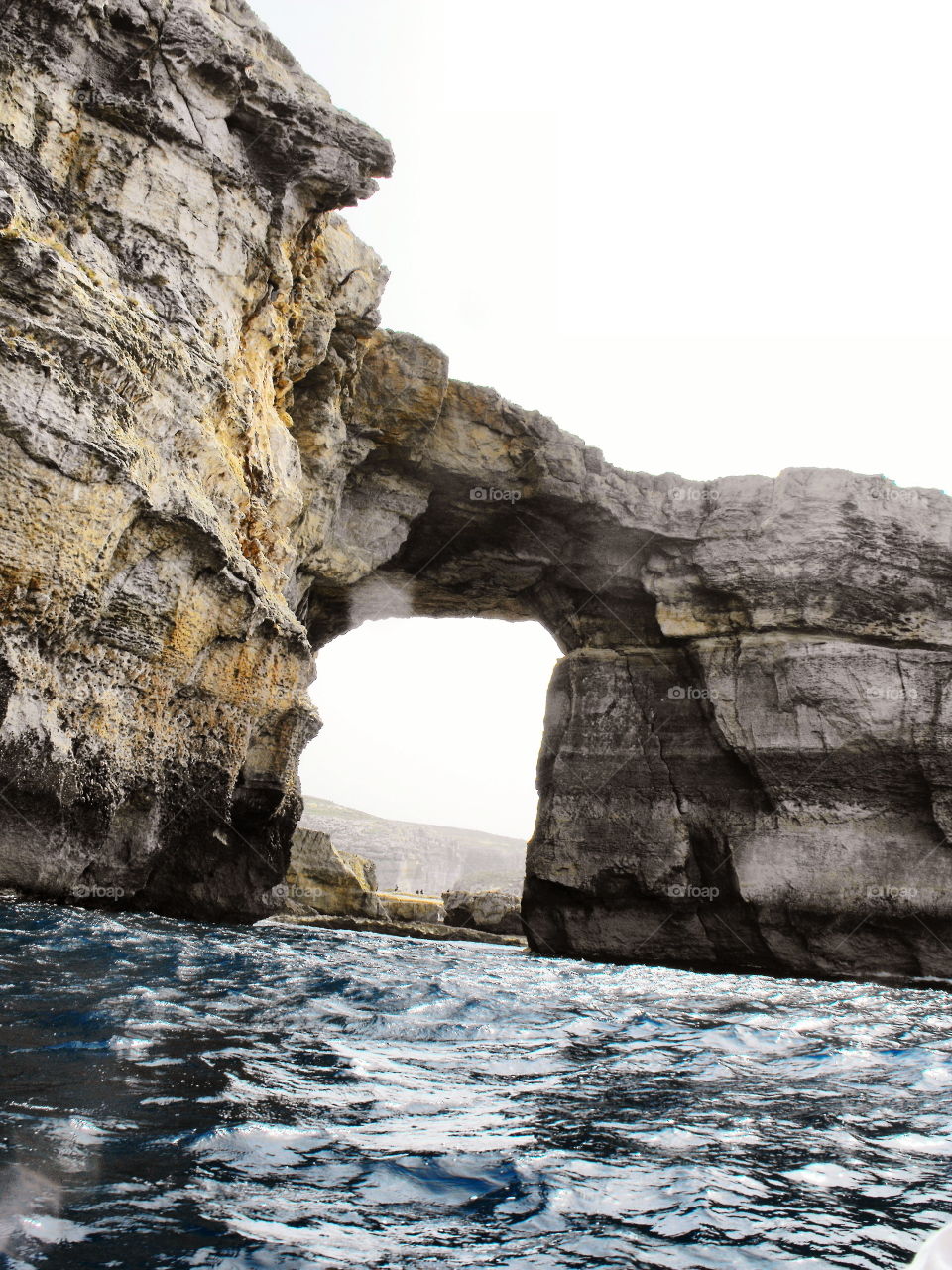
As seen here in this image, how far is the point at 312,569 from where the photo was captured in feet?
64.8

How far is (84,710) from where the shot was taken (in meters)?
10.0

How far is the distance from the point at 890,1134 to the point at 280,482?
12.5 m

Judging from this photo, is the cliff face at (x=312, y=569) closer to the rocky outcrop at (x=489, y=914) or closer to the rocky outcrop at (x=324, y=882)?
the rocky outcrop at (x=324, y=882)

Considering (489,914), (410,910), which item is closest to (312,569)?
(410,910)

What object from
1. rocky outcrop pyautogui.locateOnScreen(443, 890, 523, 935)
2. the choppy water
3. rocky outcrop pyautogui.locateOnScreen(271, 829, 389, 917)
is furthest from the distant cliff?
the choppy water

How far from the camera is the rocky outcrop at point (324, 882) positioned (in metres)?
26.9

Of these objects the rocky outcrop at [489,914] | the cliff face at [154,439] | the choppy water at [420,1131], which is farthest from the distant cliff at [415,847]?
the choppy water at [420,1131]

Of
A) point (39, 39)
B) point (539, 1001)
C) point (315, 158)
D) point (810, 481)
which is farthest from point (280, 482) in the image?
point (810, 481)

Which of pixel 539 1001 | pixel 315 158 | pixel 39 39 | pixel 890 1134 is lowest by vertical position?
pixel 539 1001

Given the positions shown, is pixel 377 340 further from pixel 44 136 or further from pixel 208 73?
pixel 44 136

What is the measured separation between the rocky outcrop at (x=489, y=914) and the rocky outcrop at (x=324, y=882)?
4.14 m

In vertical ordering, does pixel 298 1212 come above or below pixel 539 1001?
above

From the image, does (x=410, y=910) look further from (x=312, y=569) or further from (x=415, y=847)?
(x=415, y=847)

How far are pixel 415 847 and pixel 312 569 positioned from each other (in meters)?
95.4
